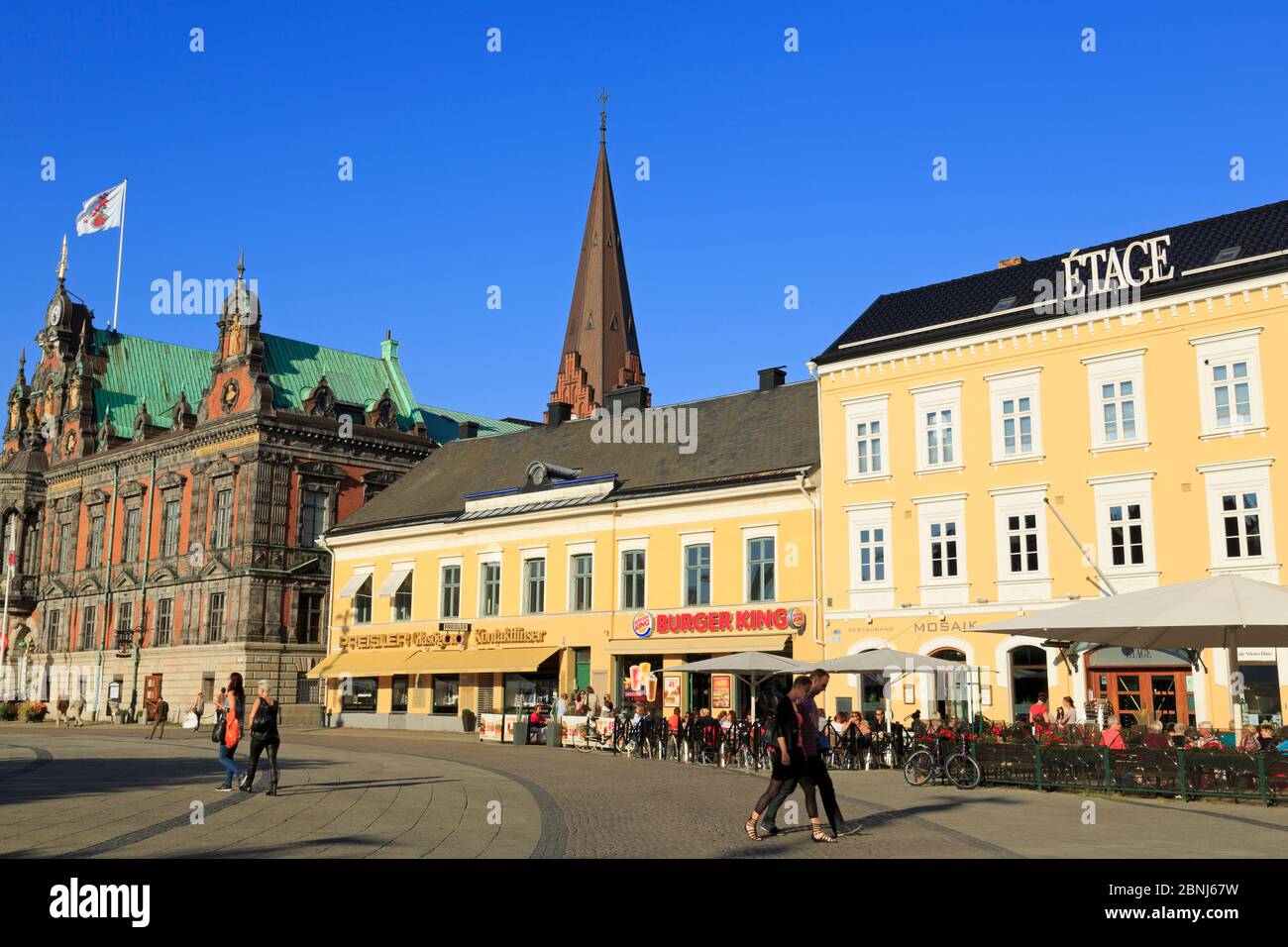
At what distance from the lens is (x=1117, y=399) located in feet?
106

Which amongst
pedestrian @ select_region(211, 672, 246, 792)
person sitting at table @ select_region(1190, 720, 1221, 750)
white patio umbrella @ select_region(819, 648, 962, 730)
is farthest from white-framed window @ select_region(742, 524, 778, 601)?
pedestrian @ select_region(211, 672, 246, 792)

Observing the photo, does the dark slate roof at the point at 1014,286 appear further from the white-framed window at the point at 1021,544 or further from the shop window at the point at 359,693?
the shop window at the point at 359,693

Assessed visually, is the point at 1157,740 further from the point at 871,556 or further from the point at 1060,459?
the point at 871,556

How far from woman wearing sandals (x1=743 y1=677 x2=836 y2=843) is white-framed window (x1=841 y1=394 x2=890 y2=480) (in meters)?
22.4

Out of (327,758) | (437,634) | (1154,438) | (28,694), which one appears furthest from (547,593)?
(28,694)

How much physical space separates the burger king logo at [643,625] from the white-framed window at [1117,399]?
14.9 m

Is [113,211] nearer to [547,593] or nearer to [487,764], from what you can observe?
[547,593]

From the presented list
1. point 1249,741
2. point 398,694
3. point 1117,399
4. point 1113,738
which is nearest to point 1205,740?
point 1249,741

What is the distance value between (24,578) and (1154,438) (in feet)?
205

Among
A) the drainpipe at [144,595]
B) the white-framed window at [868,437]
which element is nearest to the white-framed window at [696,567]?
the white-framed window at [868,437]

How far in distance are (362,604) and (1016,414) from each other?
93.9 ft

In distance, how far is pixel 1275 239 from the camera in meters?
31.0

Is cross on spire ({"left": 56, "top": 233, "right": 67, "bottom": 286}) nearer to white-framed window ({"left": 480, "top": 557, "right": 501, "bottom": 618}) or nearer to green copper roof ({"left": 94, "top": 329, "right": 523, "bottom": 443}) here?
green copper roof ({"left": 94, "top": 329, "right": 523, "bottom": 443})

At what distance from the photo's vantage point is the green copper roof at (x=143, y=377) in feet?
225
